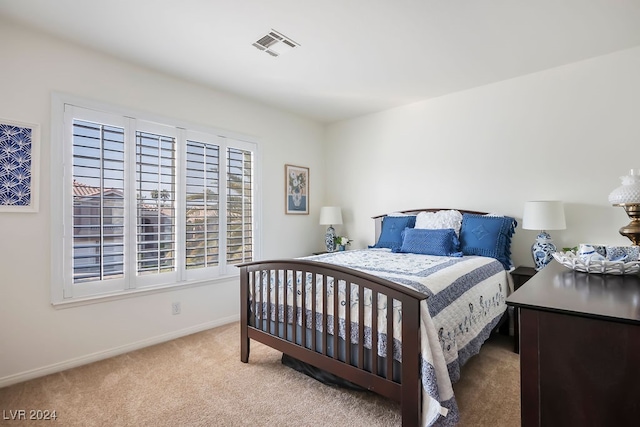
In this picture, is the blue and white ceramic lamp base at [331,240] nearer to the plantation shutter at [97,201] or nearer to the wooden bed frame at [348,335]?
the wooden bed frame at [348,335]

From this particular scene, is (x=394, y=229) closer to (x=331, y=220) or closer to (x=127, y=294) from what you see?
(x=331, y=220)

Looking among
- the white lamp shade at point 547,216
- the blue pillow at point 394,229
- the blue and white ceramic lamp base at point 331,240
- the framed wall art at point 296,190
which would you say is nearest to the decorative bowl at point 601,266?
the white lamp shade at point 547,216

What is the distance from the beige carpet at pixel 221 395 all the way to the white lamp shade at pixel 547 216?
1110 millimetres

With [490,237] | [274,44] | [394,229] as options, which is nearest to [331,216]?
[394,229]

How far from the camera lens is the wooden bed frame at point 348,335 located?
1572mm

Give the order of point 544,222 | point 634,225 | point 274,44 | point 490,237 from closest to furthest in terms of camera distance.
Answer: point 634,225 → point 274,44 → point 544,222 → point 490,237

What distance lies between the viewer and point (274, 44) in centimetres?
254

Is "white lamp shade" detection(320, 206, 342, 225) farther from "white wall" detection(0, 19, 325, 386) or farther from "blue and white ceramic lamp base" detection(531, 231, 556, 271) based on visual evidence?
"blue and white ceramic lamp base" detection(531, 231, 556, 271)

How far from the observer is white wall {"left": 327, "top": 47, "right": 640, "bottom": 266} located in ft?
9.00

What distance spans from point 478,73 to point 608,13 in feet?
3.32

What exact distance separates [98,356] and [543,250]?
384 cm

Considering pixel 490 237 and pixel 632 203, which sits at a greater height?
pixel 632 203

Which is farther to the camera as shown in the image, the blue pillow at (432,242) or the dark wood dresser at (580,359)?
the blue pillow at (432,242)

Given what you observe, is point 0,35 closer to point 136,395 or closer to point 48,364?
point 48,364
